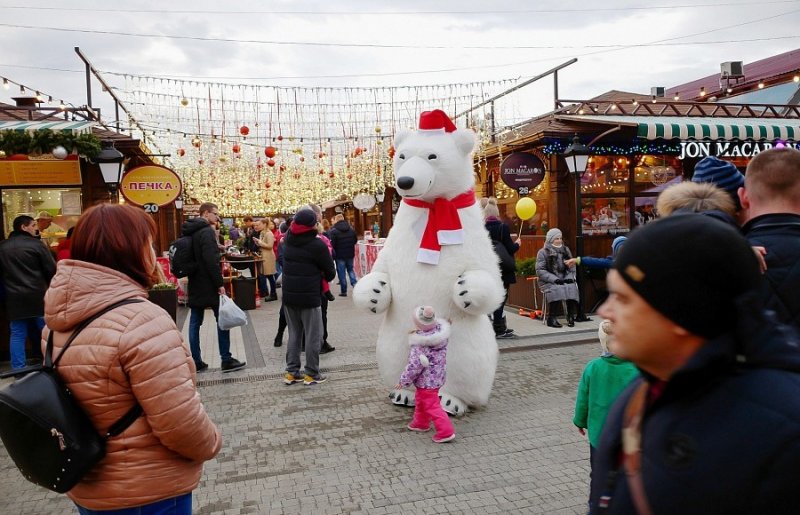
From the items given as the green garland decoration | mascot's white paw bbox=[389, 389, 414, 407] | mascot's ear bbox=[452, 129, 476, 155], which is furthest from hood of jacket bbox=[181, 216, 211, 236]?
mascot's ear bbox=[452, 129, 476, 155]

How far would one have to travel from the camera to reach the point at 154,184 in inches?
397

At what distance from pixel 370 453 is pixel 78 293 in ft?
9.49

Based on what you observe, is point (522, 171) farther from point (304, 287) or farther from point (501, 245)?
point (304, 287)

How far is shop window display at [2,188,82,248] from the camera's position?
8352 millimetres

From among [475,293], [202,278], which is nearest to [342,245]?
[202,278]

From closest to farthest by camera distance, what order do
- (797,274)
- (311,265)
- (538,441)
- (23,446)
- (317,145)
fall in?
(23,446) → (797,274) → (538,441) → (311,265) → (317,145)

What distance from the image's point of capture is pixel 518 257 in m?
12.5

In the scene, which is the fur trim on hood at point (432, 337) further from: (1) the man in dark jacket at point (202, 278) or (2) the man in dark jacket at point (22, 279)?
(2) the man in dark jacket at point (22, 279)

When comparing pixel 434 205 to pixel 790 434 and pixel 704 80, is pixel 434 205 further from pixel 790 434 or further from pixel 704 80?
pixel 704 80

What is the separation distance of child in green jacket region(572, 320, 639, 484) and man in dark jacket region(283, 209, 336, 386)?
3583 millimetres

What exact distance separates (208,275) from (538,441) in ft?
13.7

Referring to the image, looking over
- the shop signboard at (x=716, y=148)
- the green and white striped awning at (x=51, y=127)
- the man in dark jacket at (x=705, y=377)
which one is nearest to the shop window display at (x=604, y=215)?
the shop signboard at (x=716, y=148)

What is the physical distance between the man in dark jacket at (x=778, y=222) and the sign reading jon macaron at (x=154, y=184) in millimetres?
9438

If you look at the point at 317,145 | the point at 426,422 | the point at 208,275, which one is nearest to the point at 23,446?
the point at 426,422
